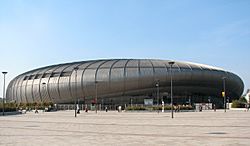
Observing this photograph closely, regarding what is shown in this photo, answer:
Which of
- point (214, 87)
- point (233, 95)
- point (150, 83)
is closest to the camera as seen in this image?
point (150, 83)

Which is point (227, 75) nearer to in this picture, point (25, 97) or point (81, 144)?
point (25, 97)

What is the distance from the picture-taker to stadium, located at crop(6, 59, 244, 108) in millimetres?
108938

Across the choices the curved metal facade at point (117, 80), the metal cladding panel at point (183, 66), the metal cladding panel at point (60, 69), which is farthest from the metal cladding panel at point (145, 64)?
the metal cladding panel at point (60, 69)

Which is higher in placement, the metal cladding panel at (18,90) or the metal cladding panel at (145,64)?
the metal cladding panel at (145,64)

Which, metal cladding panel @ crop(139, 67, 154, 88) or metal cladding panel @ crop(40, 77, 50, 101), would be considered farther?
metal cladding panel @ crop(40, 77, 50, 101)

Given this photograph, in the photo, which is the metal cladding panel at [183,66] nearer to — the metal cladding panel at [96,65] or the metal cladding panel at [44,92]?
the metal cladding panel at [96,65]

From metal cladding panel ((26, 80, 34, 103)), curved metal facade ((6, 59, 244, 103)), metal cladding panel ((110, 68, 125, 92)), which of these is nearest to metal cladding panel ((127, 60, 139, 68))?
curved metal facade ((6, 59, 244, 103))

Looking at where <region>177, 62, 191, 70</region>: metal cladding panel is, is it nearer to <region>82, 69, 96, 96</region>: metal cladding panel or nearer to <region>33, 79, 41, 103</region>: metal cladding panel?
<region>82, 69, 96, 96</region>: metal cladding panel

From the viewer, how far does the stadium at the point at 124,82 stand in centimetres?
10894

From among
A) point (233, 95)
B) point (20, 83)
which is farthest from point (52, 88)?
point (233, 95)

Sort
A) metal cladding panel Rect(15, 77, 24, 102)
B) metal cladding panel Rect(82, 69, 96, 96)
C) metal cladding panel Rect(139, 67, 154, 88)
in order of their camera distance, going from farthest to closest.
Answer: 1. metal cladding panel Rect(15, 77, 24, 102)
2. metal cladding panel Rect(82, 69, 96, 96)
3. metal cladding panel Rect(139, 67, 154, 88)

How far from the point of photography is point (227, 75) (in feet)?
394

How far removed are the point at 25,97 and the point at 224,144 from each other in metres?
114

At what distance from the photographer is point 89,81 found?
10975 centimetres
